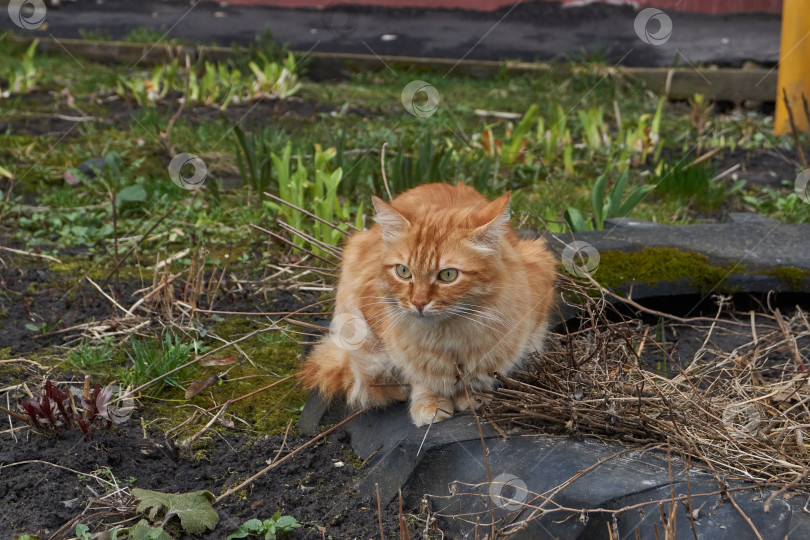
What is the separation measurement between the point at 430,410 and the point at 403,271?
494mm

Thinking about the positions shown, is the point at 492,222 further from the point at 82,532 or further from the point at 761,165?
the point at 761,165

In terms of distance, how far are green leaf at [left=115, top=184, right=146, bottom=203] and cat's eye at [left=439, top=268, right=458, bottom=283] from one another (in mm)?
2810

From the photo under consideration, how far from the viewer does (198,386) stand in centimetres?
321

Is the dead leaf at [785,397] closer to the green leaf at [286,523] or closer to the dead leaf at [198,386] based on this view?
the green leaf at [286,523]

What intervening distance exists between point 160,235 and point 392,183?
1338 mm

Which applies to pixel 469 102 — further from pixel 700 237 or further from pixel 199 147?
pixel 700 237

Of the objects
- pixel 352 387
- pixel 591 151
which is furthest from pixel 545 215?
pixel 352 387

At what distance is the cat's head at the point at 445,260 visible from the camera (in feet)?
8.28

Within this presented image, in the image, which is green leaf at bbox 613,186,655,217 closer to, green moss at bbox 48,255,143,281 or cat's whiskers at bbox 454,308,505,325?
cat's whiskers at bbox 454,308,505,325

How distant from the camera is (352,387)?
9.50ft
